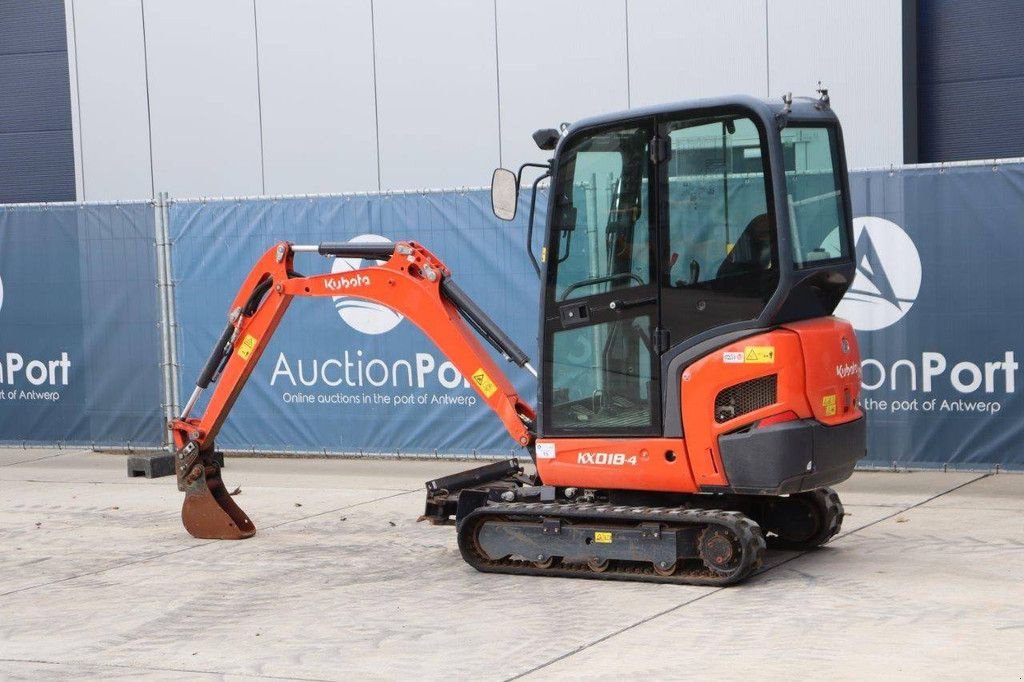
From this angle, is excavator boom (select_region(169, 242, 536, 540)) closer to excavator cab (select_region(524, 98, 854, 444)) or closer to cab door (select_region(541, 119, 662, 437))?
cab door (select_region(541, 119, 662, 437))

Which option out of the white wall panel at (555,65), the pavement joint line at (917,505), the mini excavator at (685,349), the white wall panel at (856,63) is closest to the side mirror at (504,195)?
the mini excavator at (685,349)

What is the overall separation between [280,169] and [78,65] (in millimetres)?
3408

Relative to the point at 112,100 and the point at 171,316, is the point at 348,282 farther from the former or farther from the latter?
the point at 112,100

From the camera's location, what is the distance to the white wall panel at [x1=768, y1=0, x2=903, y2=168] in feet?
50.2

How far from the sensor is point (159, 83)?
18922 mm

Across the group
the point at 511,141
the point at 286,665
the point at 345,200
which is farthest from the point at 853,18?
the point at 286,665

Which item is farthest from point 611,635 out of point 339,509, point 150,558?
point 339,509

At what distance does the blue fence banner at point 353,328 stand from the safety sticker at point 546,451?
4162 millimetres

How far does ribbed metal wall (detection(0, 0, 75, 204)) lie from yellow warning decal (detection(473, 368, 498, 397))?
12.8 meters

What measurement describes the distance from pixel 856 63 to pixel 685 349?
835 cm

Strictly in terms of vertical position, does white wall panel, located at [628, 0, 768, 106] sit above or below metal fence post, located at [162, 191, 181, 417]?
above

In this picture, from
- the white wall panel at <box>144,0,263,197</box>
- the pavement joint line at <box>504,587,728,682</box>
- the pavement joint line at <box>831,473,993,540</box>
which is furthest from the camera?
the white wall panel at <box>144,0,263,197</box>

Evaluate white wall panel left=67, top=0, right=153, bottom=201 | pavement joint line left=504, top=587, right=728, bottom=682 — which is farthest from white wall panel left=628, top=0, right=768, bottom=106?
pavement joint line left=504, top=587, right=728, bottom=682

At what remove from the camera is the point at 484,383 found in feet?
29.7
